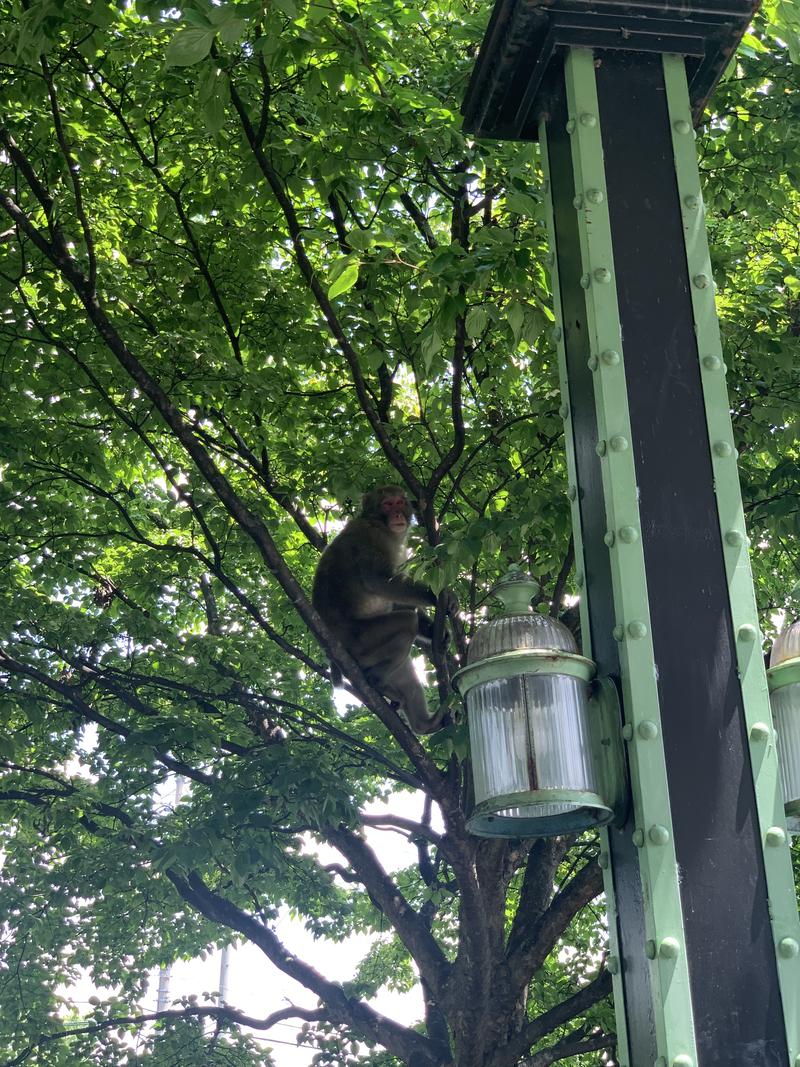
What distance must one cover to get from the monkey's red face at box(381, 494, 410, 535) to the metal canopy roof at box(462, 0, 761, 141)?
5605 mm

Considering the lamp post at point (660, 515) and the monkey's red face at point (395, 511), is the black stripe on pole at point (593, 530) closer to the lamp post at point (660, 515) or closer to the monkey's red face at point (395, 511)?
the lamp post at point (660, 515)

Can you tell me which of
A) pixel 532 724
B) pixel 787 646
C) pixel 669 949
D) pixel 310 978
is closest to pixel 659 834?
pixel 669 949

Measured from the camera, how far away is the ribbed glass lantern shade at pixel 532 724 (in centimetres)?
220

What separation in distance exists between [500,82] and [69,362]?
17.2 feet

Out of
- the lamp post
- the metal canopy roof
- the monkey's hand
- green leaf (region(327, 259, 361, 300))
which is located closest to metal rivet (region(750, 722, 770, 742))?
the lamp post

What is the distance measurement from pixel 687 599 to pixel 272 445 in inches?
→ 258

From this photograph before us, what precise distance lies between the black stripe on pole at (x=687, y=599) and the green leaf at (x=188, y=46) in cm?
99

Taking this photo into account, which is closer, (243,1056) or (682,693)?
(682,693)

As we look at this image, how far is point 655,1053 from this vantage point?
1955mm

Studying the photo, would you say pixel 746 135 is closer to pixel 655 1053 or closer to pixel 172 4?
pixel 172 4

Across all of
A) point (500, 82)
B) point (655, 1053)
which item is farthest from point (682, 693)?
point (500, 82)

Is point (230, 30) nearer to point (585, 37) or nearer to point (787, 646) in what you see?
point (585, 37)

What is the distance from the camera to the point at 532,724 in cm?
223

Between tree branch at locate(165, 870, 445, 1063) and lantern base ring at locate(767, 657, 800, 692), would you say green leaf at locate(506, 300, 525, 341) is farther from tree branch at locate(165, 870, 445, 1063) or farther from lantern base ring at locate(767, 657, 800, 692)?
tree branch at locate(165, 870, 445, 1063)
